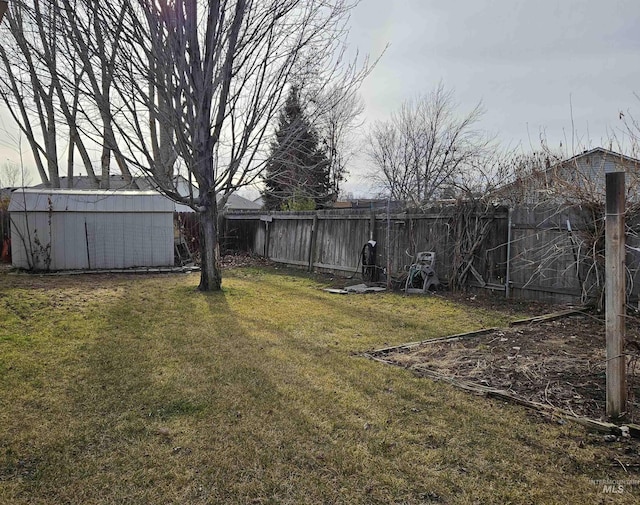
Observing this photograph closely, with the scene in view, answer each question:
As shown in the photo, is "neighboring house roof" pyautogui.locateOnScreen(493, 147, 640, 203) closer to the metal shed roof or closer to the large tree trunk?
the large tree trunk

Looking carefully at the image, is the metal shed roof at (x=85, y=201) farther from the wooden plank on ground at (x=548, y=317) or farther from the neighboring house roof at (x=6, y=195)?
the wooden plank on ground at (x=548, y=317)

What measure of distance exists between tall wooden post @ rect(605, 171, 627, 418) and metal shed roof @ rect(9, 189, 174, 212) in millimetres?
9967

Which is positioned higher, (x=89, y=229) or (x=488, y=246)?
(x=89, y=229)

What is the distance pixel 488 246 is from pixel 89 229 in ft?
30.7

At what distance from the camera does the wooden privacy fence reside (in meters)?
6.31

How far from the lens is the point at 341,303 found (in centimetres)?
752

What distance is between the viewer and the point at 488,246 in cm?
797

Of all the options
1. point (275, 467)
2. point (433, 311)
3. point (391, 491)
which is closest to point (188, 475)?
point (275, 467)

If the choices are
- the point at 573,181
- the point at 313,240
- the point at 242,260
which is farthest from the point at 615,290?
the point at 242,260

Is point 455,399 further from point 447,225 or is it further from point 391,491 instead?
point 447,225

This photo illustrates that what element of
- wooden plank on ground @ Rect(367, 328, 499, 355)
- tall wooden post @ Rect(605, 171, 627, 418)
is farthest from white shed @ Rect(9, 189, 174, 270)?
tall wooden post @ Rect(605, 171, 627, 418)

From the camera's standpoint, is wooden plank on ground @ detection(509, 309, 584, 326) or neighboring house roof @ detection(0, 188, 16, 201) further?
neighboring house roof @ detection(0, 188, 16, 201)

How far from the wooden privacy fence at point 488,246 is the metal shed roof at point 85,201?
4.27 metres

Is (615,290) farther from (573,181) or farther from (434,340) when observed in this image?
(573,181)
